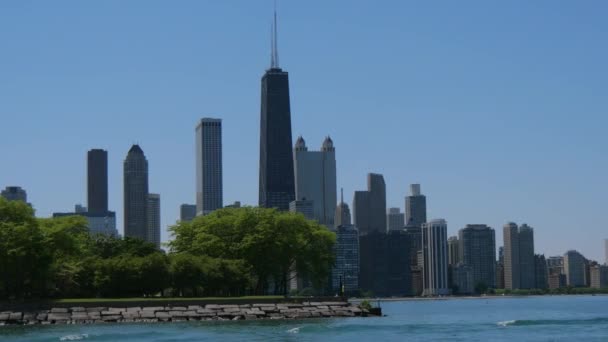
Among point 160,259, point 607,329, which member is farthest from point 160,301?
point 607,329

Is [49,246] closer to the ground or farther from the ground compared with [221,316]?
farther from the ground

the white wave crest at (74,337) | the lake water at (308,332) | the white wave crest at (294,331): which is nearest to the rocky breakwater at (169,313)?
the lake water at (308,332)

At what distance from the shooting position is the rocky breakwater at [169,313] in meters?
88.5

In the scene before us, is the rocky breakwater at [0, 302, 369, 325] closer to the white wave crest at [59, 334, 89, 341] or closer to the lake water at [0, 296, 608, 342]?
the lake water at [0, 296, 608, 342]

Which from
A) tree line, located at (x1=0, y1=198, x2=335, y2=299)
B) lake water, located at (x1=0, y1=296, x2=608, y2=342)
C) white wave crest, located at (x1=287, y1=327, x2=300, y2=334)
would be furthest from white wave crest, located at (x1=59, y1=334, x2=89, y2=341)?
tree line, located at (x1=0, y1=198, x2=335, y2=299)

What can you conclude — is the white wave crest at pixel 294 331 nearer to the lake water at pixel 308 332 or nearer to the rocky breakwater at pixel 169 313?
the lake water at pixel 308 332

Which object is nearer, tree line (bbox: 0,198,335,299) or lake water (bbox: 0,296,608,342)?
lake water (bbox: 0,296,608,342)

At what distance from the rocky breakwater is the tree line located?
24.4 feet

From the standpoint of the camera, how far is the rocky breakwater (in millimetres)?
88500

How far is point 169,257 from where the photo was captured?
10856 cm

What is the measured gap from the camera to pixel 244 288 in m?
112

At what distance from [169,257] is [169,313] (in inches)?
723

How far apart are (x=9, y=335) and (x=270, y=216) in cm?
4607

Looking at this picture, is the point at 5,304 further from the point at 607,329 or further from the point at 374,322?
the point at 607,329
